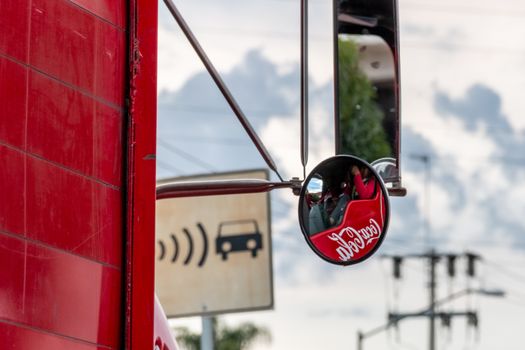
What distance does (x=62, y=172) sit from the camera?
143 inches

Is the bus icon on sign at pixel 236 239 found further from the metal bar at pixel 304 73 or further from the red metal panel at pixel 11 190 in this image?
the red metal panel at pixel 11 190

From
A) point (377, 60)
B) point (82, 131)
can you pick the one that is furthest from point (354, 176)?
point (82, 131)

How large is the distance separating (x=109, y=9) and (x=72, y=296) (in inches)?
33.6

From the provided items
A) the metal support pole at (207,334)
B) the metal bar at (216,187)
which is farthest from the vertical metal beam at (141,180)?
the metal support pole at (207,334)

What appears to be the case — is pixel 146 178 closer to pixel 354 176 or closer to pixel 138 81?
pixel 138 81

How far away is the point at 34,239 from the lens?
138 inches

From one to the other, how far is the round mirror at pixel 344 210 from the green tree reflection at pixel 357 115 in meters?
0.24

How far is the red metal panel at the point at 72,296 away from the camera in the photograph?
3496mm

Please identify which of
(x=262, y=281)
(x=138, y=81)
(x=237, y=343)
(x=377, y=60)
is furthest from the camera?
(x=237, y=343)

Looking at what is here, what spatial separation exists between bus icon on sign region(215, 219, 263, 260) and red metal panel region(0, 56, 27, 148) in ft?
34.4

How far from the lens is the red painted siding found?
3462 millimetres

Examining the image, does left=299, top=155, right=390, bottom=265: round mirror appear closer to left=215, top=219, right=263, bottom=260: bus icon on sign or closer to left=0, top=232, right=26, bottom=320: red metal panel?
left=0, top=232, right=26, bottom=320: red metal panel

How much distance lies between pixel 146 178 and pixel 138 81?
0.28 metres

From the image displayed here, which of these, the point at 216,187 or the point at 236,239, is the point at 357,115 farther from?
the point at 236,239
